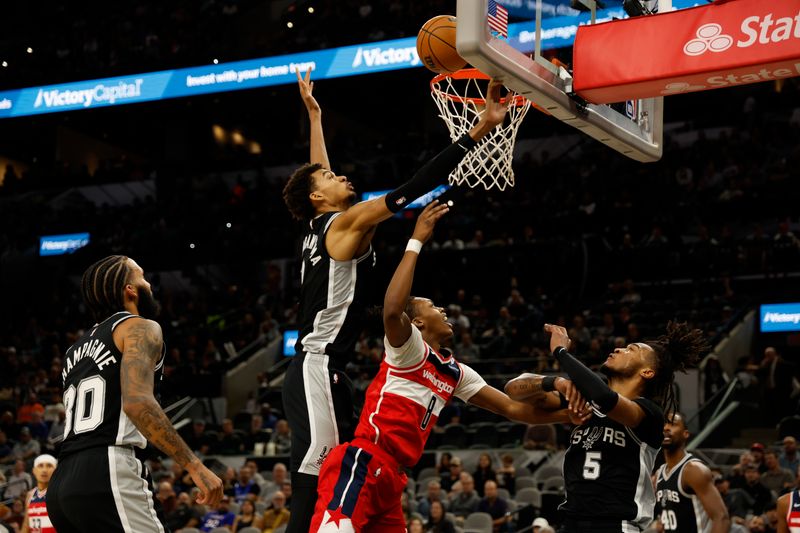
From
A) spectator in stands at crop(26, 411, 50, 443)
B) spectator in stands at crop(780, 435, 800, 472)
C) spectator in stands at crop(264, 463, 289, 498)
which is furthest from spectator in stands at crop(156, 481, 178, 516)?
spectator in stands at crop(780, 435, 800, 472)

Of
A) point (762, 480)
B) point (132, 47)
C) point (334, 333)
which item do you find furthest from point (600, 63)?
point (132, 47)

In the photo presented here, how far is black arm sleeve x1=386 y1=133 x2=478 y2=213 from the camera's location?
5066 millimetres

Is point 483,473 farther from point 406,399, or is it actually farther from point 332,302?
point 332,302

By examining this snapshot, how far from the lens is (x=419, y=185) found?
16.8 feet

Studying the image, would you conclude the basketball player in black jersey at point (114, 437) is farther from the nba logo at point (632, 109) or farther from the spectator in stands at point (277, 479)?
the spectator in stands at point (277, 479)

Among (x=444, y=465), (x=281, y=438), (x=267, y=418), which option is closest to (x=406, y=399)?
(x=444, y=465)

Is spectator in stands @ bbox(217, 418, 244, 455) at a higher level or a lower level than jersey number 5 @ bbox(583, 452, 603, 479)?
higher

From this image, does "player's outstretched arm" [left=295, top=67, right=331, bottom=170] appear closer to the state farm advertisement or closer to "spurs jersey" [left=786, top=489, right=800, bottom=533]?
the state farm advertisement

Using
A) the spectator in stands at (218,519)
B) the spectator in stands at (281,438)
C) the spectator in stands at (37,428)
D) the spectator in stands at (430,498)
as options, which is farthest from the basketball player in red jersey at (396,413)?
the spectator in stands at (37,428)

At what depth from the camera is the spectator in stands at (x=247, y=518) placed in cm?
1294

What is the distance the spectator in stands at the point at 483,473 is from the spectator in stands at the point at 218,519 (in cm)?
306

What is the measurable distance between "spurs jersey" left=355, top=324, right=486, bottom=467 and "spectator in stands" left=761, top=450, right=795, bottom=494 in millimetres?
6888

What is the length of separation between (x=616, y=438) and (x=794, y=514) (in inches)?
89.6

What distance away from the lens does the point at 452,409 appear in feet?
52.7
